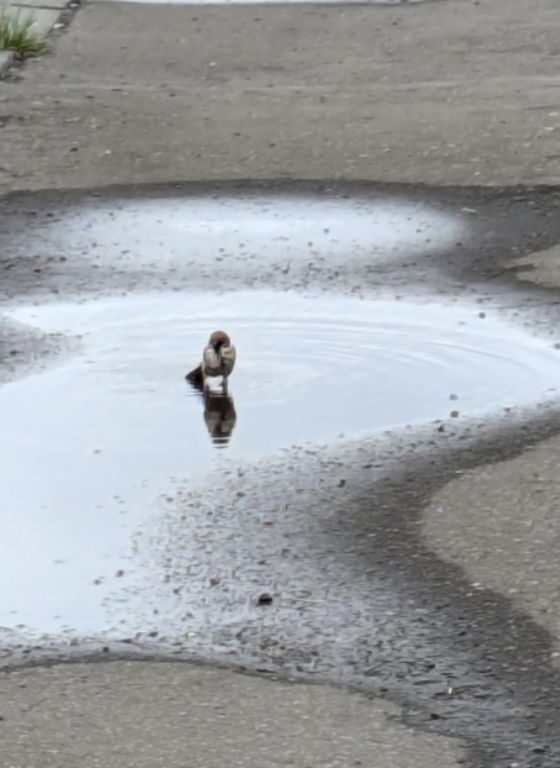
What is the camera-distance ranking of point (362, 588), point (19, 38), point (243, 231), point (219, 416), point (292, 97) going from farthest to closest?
point (19, 38) → point (292, 97) → point (243, 231) → point (219, 416) → point (362, 588)

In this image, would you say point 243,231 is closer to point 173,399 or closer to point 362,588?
point 173,399

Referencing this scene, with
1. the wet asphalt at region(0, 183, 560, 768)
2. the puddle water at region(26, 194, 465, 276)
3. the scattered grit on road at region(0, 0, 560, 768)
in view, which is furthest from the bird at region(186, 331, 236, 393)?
the puddle water at region(26, 194, 465, 276)

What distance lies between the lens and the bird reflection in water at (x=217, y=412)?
7.34 meters

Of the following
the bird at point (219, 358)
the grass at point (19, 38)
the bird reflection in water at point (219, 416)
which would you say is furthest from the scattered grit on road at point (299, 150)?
the bird at point (219, 358)

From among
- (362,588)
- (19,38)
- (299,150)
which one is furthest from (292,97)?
(362,588)

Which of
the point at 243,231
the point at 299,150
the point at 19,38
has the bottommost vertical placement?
the point at 243,231

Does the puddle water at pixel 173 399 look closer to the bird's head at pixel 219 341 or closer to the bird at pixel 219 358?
the bird at pixel 219 358

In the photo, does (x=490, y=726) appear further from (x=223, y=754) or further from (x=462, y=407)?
(x=462, y=407)

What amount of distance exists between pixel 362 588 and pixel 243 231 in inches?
165

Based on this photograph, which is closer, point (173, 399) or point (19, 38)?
point (173, 399)

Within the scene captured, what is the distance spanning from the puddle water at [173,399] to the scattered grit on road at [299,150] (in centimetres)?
56

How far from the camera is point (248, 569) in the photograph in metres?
6.16

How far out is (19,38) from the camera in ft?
44.3

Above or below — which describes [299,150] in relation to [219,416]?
above
